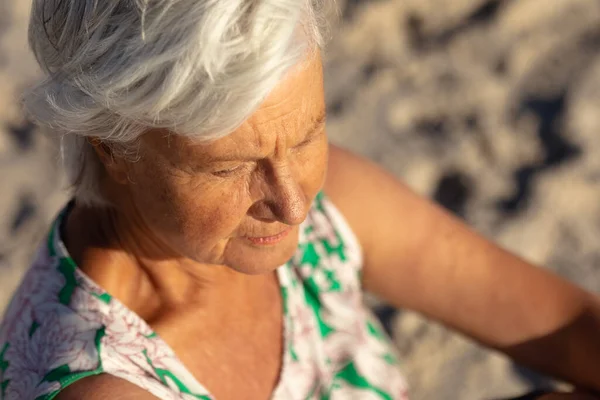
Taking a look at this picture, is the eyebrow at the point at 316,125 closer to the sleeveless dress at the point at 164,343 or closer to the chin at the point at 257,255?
the chin at the point at 257,255

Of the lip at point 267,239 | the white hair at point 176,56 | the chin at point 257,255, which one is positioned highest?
the white hair at point 176,56

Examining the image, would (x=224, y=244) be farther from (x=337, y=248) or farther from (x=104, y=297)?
(x=337, y=248)

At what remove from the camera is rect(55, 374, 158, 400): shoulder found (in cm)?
128

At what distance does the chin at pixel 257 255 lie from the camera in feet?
4.51

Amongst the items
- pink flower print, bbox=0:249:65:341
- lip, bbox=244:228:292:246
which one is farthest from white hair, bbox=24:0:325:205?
pink flower print, bbox=0:249:65:341

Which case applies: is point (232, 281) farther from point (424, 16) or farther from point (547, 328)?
point (424, 16)

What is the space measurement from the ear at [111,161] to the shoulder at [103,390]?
1.07 ft

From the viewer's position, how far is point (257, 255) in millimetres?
1384

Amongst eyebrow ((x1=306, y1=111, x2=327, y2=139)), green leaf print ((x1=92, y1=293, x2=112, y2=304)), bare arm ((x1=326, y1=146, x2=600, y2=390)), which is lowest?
bare arm ((x1=326, y1=146, x2=600, y2=390))

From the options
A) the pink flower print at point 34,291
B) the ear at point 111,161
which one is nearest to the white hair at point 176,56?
the ear at point 111,161

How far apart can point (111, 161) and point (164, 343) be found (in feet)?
1.10

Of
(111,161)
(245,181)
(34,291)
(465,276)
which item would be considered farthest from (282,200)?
(465,276)

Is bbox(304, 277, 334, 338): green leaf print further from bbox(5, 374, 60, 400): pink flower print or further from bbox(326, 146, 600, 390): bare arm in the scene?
bbox(5, 374, 60, 400): pink flower print

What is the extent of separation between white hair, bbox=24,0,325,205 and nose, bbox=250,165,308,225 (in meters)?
0.15
